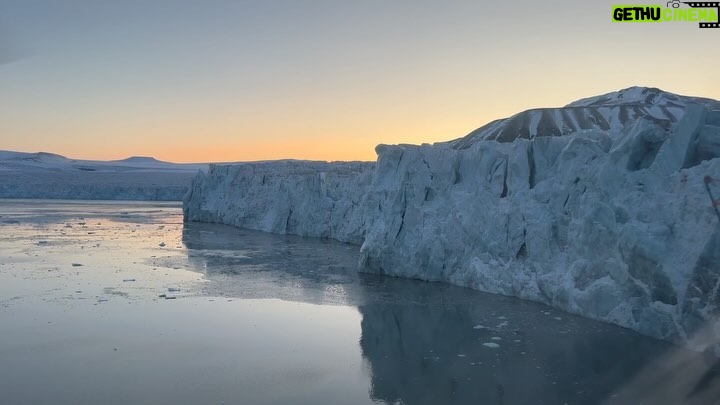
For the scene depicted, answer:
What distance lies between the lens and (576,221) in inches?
488

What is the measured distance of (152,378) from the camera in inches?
311

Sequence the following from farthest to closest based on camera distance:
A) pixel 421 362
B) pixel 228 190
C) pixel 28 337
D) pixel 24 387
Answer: pixel 228 190 → pixel 28 337 → pixel 421 362 → pixel 24 387

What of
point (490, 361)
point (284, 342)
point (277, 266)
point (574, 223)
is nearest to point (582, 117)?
point (277, 266)

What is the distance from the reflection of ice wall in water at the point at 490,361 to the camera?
7559mm

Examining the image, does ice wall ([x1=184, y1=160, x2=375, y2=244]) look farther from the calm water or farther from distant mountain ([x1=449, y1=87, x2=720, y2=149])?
distant mountain ([x1=449, y1=87, x2=720, y2=149])

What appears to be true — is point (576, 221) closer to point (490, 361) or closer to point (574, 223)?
point (574, 223)

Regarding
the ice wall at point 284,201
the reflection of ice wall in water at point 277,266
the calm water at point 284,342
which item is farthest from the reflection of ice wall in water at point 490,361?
the ice wall at point 284,201

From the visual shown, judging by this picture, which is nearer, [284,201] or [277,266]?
[277,266]

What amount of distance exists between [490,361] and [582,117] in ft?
187

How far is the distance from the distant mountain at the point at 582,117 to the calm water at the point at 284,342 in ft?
143

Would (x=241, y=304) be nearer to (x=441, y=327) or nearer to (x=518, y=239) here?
(x=441, y=327)

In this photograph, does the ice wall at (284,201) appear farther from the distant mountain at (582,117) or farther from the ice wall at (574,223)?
the distant mountain at (582,117)

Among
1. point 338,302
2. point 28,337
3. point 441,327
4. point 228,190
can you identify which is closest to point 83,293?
point 28,337

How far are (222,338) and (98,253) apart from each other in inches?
488
